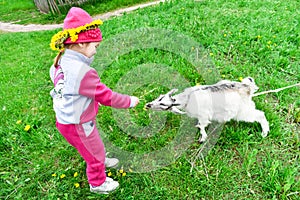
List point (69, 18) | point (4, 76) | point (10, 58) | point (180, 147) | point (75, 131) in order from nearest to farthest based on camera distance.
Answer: point (69, 18), point (75, 131), point (180, 147), point (4, 76), point (10, 58)

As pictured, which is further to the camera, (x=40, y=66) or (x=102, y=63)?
(x=40, y=66)

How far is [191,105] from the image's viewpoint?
2775mm

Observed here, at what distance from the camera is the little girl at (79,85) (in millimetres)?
2037

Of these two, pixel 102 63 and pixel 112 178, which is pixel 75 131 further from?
pixel 102 63

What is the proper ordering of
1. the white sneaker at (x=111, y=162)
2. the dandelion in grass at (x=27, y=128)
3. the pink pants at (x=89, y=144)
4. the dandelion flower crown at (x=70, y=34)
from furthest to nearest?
the dandelion in grass at (x=27, y=128), the white sneaker at (x=111, y=162), the pink pants at (x=89, y=144), the dandelion flower crown at (x=70, y=34)

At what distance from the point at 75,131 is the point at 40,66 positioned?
338cm

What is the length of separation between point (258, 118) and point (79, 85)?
1.85 m

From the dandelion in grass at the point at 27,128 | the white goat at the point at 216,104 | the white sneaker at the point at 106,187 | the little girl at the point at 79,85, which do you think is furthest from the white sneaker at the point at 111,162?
the dandelion in grass at the point at 27,128

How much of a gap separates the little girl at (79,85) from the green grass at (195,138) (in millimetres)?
744

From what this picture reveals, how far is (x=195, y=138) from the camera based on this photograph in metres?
3.07

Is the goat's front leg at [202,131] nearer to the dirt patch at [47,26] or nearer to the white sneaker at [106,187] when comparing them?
the white sneaker at [106,187]

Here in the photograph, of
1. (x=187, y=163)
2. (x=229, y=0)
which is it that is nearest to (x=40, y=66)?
(x=187, y=163)

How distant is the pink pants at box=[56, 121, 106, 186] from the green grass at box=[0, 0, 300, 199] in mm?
280

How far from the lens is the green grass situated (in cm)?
264
